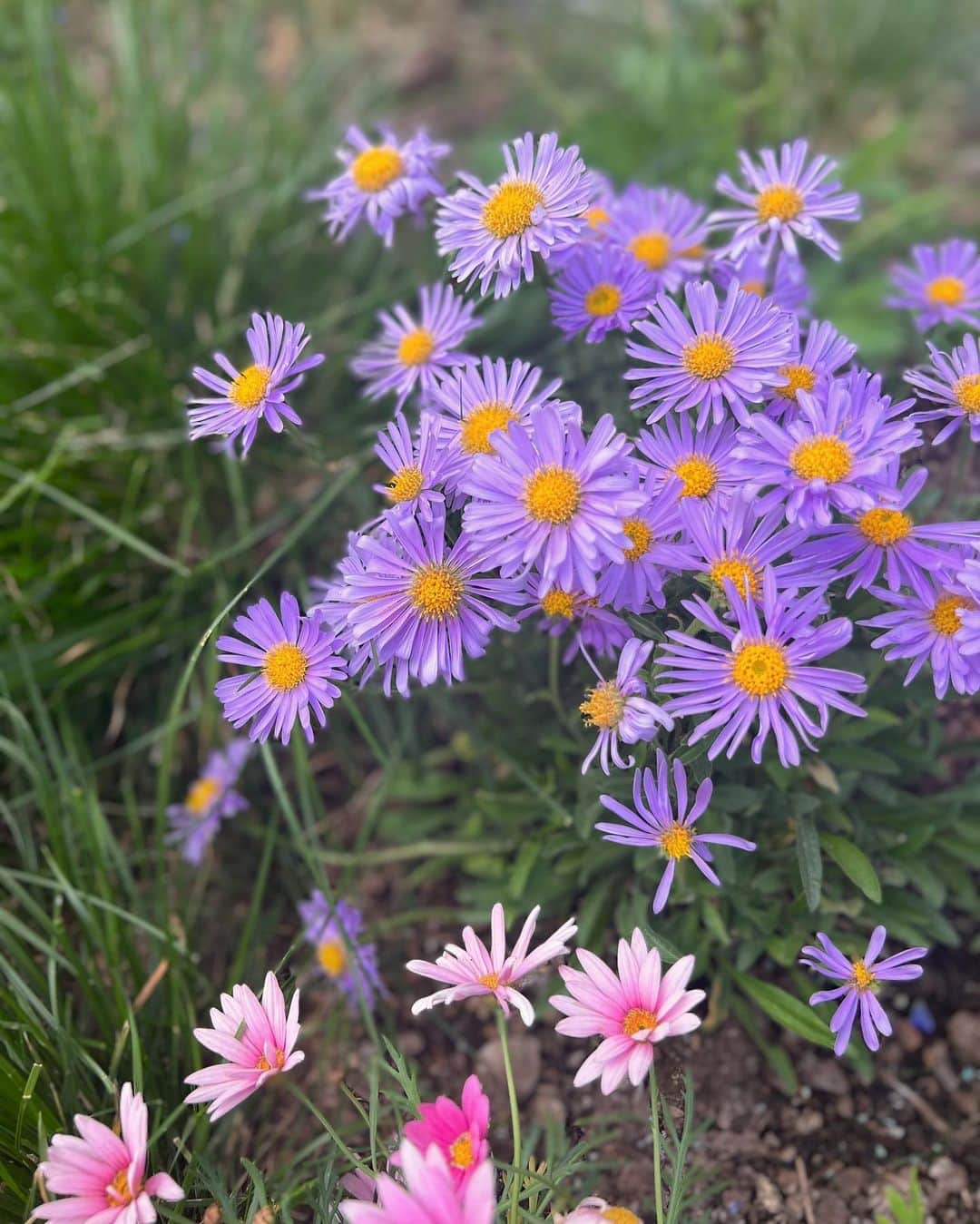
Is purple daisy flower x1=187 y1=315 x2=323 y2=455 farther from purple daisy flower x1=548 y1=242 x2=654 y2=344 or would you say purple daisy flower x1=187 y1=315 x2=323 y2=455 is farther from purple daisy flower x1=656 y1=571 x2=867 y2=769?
purple daisy flower x1=656 y1=571 x2=867 y2=769

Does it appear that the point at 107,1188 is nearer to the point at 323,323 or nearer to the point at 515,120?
the point at 323,323

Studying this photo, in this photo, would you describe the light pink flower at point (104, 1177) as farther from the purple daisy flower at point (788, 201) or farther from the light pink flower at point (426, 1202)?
the purple daisy flower at point (788, 201)

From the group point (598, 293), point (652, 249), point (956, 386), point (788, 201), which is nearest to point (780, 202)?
point (788, 201)

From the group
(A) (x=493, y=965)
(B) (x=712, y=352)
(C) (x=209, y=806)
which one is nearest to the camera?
(A) (x=493, y=965)

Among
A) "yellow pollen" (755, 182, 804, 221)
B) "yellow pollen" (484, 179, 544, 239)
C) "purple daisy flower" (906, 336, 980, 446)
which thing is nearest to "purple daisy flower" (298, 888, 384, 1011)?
"yellow pollen" (484, 179, 544, 239)

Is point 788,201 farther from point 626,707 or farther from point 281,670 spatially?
point 281,670

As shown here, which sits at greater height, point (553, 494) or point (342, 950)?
point (553, 494)

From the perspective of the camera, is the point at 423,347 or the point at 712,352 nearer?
the point at 712,352
